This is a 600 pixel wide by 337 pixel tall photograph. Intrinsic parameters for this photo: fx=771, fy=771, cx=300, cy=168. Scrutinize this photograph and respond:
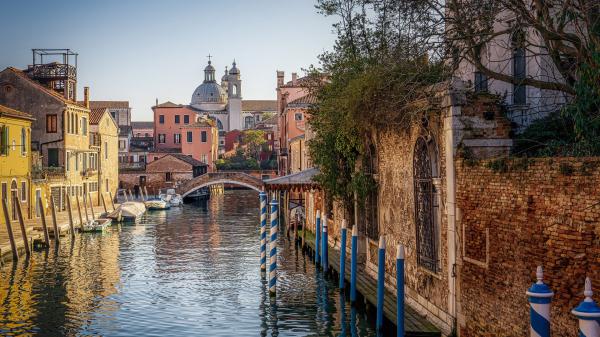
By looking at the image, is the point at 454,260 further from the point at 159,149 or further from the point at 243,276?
the point at 159,149

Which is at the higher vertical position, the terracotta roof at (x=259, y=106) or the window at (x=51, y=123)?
the terracotta roof at (x=259, y=106)

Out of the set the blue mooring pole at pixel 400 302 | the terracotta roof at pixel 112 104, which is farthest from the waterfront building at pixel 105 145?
the terracotta roof at pixel 112 104

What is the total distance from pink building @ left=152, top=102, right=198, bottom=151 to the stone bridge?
84.8ft

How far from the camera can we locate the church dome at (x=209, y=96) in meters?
117

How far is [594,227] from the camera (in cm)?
646

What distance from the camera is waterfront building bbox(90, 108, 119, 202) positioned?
44344 mm

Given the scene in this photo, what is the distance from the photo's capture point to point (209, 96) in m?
118

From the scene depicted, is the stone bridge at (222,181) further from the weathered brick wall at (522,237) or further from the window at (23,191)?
Answer: the weathered brick wall at (522,237)

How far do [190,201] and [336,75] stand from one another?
3836 cm

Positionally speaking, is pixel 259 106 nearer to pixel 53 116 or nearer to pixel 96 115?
pixel 96 115

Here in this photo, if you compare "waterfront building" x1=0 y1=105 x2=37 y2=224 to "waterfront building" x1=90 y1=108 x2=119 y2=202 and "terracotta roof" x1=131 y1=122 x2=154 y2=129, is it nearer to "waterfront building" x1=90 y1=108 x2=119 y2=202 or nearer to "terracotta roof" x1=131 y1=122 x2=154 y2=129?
"waterfront building" x1=90 y1=108 x2=119 y2=202

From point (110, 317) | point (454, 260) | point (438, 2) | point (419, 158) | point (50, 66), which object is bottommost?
point (110, 317)

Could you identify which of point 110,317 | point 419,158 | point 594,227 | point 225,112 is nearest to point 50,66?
point 110,317

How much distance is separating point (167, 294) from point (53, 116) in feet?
78.1
